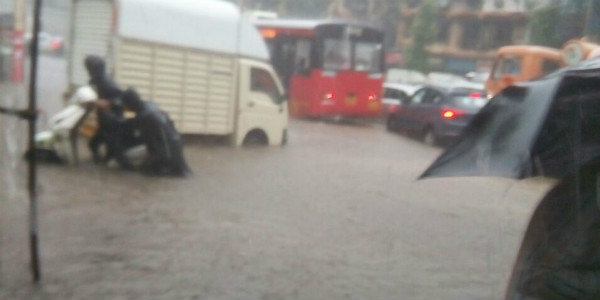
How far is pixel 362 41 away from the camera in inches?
930

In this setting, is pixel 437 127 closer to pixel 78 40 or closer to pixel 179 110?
pixel 179 110

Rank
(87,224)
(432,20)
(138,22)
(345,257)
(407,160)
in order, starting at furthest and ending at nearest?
(432,20), (407,160), (138,22), (87,224), (345,257)

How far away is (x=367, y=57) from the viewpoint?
78.0 ft

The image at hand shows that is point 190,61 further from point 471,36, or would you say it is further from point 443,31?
point 443,31

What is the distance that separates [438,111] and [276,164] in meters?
6.73

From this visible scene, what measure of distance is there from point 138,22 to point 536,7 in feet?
30.0

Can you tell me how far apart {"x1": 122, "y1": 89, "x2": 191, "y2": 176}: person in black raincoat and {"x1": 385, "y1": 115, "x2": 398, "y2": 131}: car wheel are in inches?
466

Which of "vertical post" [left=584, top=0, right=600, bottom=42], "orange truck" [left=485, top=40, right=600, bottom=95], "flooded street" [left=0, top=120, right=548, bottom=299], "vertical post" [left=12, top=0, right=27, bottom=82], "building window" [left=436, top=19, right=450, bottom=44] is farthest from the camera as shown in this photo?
"building window" [left=436, top=19, right=450, bottom=44]

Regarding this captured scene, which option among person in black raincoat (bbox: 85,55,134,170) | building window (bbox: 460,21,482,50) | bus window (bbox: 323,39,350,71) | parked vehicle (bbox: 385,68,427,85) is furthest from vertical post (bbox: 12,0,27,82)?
parked vehicle (bbox: 385,68,427,85)

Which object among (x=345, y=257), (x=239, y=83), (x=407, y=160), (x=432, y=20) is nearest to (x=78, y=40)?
(x=239, y=83)

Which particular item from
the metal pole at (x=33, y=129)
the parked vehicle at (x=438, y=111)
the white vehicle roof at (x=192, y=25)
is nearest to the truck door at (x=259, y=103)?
the white vehicle roof at (x=192, y=25)

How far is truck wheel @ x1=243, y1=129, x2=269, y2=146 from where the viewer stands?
1614 cm

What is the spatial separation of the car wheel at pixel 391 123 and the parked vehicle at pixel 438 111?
30 centimetres

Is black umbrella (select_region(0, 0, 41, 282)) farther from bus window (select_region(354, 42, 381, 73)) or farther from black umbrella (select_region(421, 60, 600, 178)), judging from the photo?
bus window (select_region(354, 42, 381, 73))
